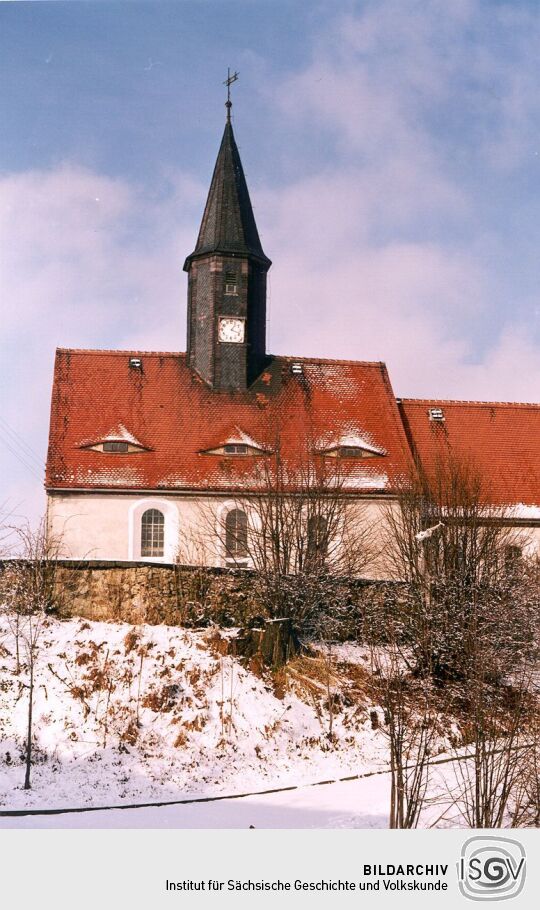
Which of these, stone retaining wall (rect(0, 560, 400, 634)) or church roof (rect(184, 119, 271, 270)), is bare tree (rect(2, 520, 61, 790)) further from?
church roof (rect(184, 119, 271, 270))

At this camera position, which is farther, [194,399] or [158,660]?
[194,399]

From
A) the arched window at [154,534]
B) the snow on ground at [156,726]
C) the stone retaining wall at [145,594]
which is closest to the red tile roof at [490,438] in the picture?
the arched window at [154,534]

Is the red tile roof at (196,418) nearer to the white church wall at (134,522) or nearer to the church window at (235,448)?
the church window at (235,448)

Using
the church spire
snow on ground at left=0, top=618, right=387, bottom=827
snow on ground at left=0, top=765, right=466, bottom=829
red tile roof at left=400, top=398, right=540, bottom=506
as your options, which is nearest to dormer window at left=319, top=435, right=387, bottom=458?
red tile roof at left=400, top=398, right=540, bottom=506

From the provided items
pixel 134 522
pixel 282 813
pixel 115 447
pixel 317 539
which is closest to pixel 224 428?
pixel 115 447

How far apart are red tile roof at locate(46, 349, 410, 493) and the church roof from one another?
12.5 ft

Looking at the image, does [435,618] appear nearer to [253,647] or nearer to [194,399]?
[253,647]

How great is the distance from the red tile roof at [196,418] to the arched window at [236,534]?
815mm

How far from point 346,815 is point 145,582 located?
850 cm

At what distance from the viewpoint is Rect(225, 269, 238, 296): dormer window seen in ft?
97.9

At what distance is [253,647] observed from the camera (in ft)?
63.7

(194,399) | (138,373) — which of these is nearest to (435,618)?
(194,399)

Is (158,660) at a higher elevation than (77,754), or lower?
higher

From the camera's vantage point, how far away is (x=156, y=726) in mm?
16844
